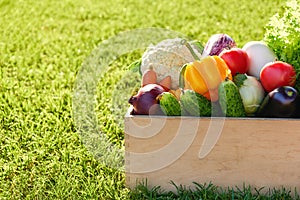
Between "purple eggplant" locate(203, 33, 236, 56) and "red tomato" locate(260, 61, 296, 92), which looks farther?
"purple eggplant" locate(203, 33, 236, 56)

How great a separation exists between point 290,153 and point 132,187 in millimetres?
654

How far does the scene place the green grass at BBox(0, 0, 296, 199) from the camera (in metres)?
2.85

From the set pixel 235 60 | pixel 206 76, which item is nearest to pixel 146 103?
pixel 206 76

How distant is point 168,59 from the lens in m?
2.98

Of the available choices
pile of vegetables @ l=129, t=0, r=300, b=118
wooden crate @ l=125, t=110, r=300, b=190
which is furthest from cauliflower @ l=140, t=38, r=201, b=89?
wooden crate @ l=125, t=110, r=300, b=190

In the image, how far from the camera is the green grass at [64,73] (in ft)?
9.36

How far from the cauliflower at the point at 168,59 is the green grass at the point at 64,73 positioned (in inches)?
18.3

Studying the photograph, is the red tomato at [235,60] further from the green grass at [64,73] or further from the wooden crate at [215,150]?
the green grass at [64,73]

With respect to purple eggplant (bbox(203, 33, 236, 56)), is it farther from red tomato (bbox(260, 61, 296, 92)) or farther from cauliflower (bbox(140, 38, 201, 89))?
red tomato (bbox(260, 61, 296, 92))

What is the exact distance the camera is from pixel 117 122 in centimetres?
345

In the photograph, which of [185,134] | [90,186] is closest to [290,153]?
[185,134]

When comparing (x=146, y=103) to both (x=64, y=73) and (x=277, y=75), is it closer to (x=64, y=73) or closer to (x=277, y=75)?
(x=277, y=75)

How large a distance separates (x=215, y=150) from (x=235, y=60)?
1.46 ft

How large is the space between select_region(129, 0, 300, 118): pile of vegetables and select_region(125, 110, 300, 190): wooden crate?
72 millimetres
